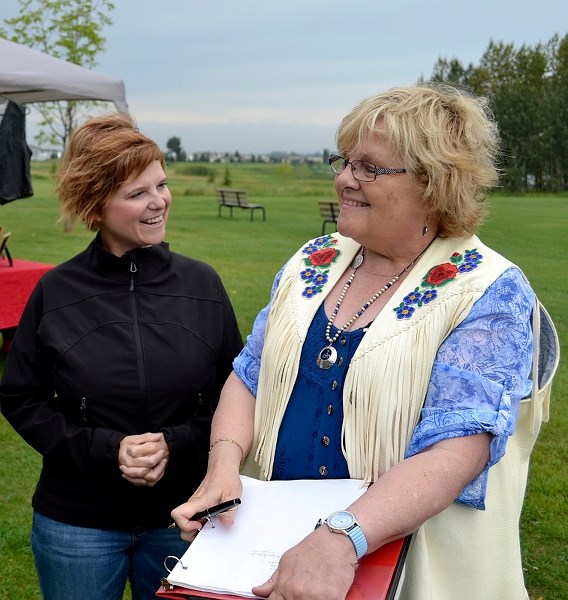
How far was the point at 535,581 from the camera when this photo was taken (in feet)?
13.0

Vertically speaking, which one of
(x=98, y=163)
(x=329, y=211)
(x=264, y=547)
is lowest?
(x=329, y=211)

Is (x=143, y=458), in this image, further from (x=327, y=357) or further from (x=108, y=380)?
(x=327, y=357)

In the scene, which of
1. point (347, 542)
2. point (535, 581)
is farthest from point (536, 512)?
point (347, 542)

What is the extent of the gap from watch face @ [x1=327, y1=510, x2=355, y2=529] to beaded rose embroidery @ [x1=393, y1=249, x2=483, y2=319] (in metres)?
0.53

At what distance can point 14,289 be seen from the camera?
745 cm

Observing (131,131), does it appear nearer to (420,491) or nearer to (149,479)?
(149,479)

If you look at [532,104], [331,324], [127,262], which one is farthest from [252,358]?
[532,104]

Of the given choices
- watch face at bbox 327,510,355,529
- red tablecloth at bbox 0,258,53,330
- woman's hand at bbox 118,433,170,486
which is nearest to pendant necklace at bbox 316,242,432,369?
watch face at bbox 327,510,355,529

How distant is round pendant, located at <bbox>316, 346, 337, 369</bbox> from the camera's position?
200 centimetres

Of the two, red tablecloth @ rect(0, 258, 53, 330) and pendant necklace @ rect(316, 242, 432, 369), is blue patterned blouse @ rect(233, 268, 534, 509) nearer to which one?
pendant necklace @ rect(316, 242, 432, 369)

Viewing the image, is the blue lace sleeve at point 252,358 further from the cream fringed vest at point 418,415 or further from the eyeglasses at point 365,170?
the eyeglasses at point 365,170

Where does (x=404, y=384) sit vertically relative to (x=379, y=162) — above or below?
below

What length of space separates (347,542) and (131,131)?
1419 mm

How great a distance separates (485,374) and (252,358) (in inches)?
29.5
